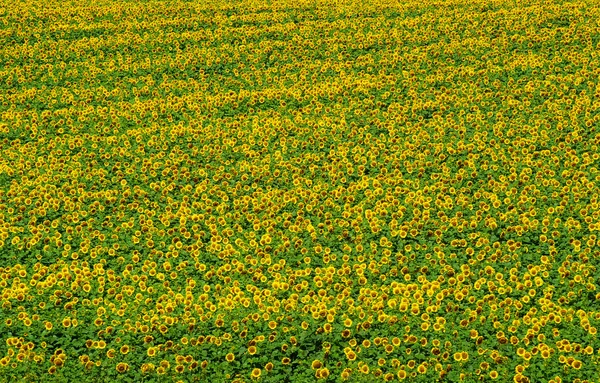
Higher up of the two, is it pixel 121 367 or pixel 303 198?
pixel 303 198

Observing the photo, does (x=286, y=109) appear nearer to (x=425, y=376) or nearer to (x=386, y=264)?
(x=386, y=264)

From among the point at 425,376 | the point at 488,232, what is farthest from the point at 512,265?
the point at 425,376

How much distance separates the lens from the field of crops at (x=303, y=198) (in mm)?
7547

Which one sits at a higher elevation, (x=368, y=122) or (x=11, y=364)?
(x=368, y=122)

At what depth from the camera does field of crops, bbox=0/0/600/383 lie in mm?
7547

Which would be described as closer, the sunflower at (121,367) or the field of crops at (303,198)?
the sunflower at (121,367)

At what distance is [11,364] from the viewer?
740cm

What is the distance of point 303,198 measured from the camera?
10203 millimetres

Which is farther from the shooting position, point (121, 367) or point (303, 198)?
point (303, 198)

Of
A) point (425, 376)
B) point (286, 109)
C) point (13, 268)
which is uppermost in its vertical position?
point (286, 109)

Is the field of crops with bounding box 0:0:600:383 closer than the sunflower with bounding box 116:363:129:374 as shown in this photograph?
No

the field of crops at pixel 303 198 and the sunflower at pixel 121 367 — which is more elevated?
the field of crops at pixel 303 198

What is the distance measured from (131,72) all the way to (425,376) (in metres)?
10.0

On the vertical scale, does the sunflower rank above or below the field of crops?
below
